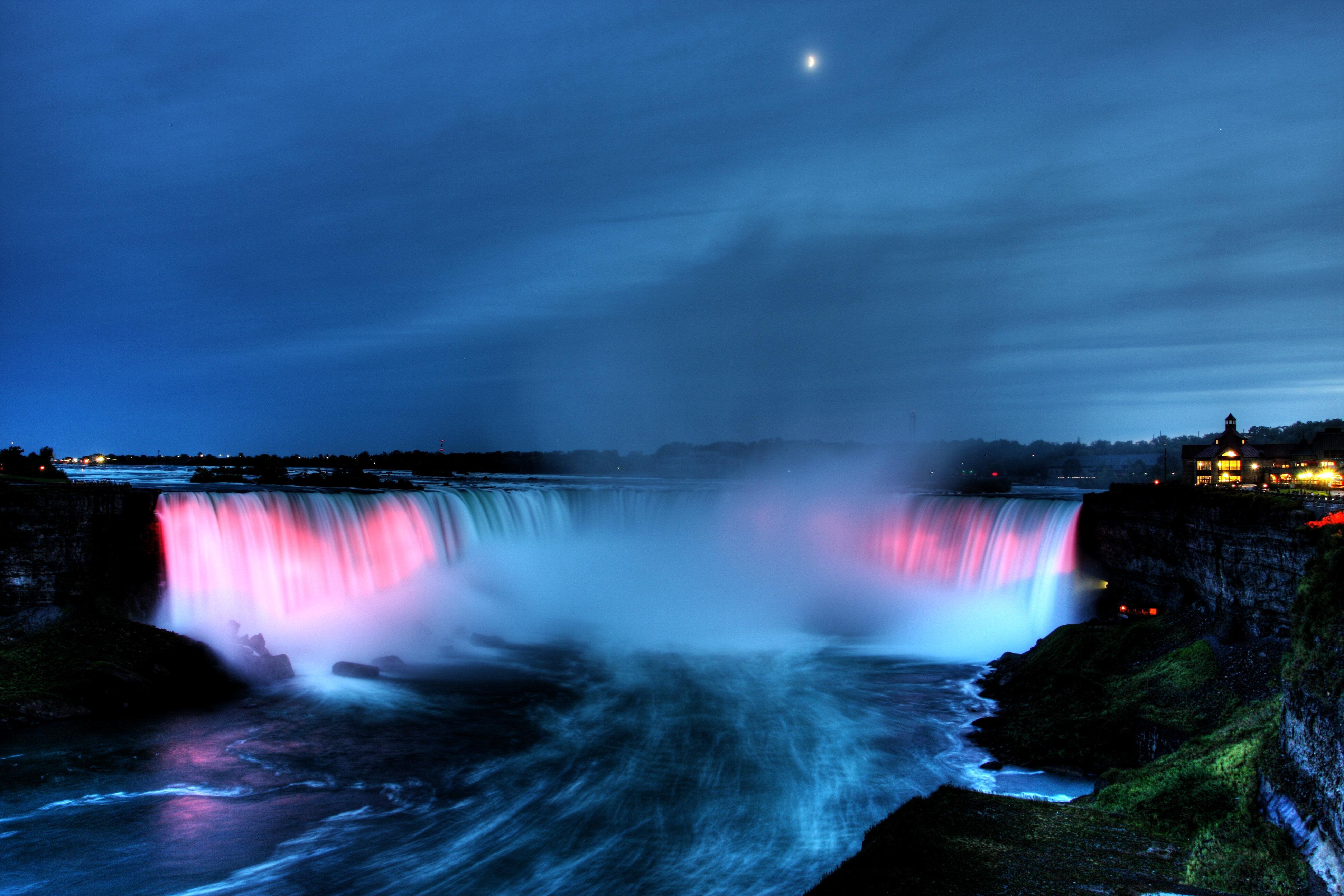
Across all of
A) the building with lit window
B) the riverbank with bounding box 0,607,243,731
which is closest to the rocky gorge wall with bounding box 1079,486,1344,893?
the building with lit window

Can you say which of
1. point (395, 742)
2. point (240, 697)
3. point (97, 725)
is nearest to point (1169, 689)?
point (395, 742)

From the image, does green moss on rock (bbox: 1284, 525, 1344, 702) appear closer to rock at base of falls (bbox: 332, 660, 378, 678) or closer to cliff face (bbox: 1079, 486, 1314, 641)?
cliff face (bbox: 1079, 486, 1314, 641)

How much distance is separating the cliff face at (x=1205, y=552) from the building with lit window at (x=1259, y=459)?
1725 cm

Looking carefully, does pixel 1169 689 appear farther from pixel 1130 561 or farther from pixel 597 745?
pixel 597 745

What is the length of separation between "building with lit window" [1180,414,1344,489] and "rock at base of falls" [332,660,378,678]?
132 feet

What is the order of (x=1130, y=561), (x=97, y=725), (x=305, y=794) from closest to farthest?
(x=305, y=794)
(x=97, y=725)
(x=1130, y=561)

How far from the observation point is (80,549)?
22.1 m

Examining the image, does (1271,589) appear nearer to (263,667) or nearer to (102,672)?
(263,667)

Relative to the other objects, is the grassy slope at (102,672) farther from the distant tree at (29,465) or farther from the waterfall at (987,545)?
the waterfall at (987,545)

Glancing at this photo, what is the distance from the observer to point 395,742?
18328 millimetres

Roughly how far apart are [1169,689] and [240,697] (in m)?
23.1

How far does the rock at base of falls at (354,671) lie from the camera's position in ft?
77.3

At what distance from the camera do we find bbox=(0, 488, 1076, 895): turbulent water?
13289 mm

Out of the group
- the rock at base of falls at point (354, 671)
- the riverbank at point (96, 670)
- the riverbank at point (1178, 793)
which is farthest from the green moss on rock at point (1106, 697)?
the riverbank at point (96, 670)
